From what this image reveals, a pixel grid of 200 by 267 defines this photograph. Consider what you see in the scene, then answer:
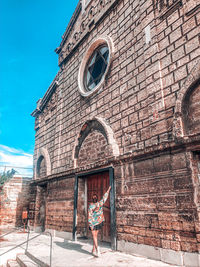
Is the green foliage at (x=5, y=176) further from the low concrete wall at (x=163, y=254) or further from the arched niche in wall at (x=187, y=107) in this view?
the arched niche in wall at (x=187, y=107)

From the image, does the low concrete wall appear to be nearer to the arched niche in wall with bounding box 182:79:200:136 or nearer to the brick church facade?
the brick church facade

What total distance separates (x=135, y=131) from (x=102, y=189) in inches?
90.8

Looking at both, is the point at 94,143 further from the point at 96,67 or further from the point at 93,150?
the point at 96,67

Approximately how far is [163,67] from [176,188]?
9.49 feet

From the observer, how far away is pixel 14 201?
12.5 meters

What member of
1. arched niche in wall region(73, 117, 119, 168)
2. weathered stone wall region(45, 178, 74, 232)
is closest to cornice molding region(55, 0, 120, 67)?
arched niche in wall region(73, 117, 119, 168)

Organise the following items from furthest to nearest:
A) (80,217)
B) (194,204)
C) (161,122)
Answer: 1. (80,217)
2. (161,122)
3. (194,204)

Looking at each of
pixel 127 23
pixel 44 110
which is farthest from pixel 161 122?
pixel 44 110

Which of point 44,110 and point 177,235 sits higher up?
point 44,110

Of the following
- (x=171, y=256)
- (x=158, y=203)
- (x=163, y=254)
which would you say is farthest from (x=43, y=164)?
(x=171, y=256)

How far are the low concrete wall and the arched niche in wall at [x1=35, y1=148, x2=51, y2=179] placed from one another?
573cm

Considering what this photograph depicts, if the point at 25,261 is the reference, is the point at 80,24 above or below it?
above

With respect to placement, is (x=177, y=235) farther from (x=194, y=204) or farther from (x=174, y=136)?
(x=174, y=136)

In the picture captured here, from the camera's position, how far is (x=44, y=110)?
12078 mm
